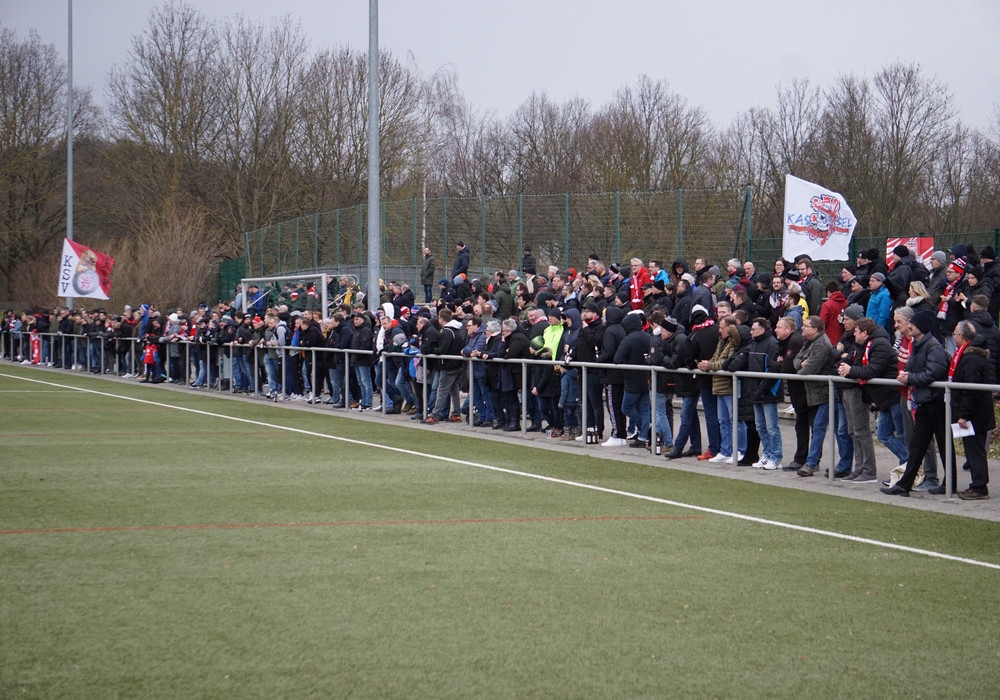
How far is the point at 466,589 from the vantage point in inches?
282

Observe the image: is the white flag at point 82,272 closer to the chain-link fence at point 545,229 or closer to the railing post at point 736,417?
the chain-link fence at point 545,229

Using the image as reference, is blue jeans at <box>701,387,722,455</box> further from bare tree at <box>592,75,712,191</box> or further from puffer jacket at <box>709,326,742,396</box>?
bare tree at <box>592,75,712,191</box>

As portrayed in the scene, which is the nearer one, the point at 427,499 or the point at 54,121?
the point at 427,499

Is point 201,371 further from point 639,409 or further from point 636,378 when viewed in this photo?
point 636,378

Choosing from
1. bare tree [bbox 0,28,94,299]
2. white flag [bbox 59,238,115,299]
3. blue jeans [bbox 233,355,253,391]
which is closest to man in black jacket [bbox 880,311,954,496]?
blue jeans [bbox 233,355,253,391]

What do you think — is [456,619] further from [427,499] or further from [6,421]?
[6,421]

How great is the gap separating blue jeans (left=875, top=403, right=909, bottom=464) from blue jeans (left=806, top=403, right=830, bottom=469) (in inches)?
26.4

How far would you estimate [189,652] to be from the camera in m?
5.75

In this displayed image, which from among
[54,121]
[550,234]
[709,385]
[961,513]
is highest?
[54,121]

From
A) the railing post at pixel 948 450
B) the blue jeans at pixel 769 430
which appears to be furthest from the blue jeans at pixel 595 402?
the railing post at pixel 948 450

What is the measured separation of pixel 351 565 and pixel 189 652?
2.13 metres

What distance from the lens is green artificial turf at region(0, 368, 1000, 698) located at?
5.47 meters

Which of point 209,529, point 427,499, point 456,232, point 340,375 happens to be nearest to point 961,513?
point 427,499

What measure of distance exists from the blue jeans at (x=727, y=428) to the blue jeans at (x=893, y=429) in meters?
1.94
